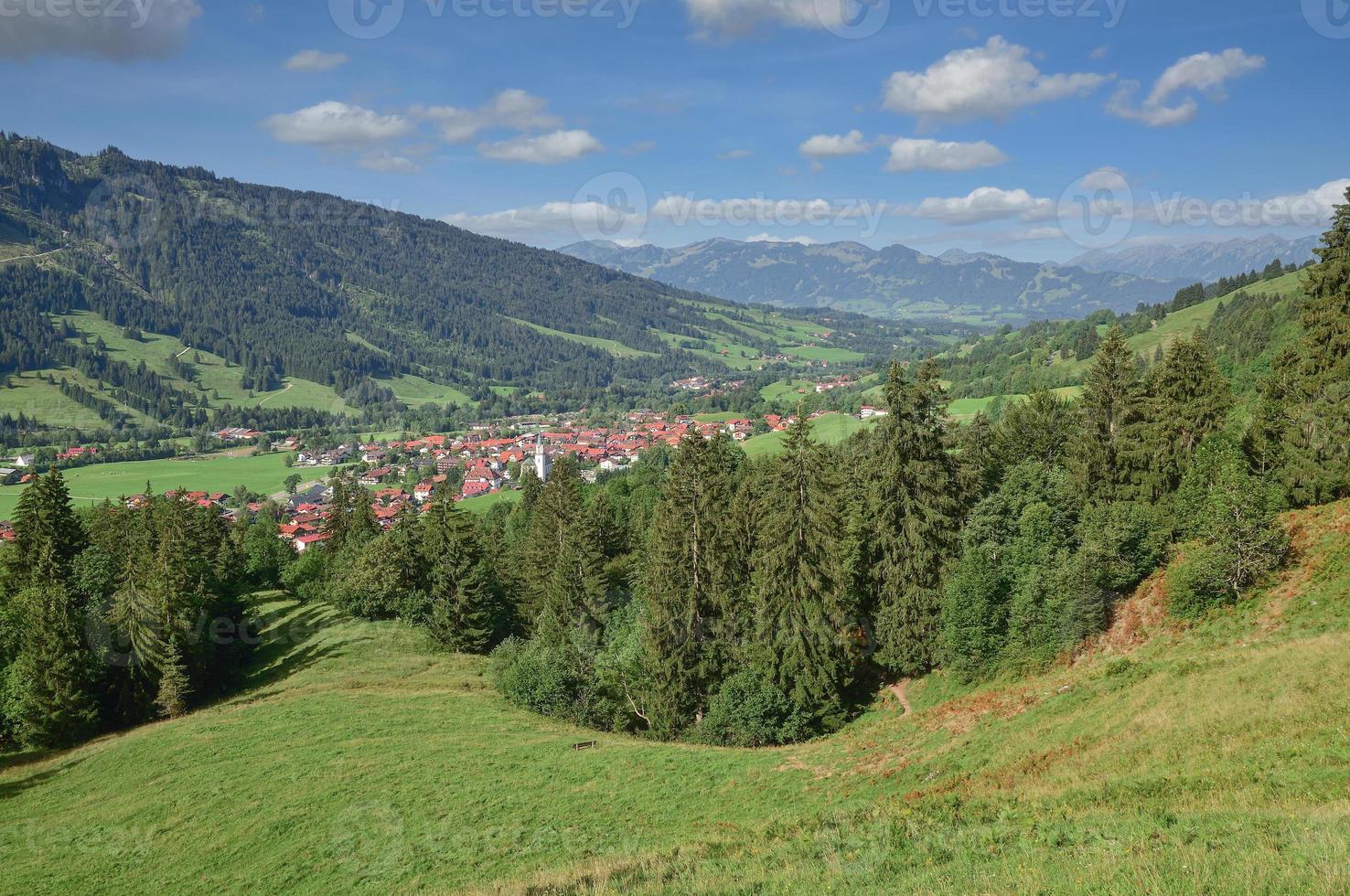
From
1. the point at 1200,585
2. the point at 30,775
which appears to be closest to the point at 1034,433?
the point at 1200,585

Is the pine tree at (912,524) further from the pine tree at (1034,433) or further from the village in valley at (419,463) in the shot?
the village in valley at (419,463)

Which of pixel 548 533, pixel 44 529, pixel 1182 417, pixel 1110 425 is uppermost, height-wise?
pixel 1182 417

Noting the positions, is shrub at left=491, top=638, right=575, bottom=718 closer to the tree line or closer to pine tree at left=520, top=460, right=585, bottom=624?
the tree line

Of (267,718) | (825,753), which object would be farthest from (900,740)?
(267,718)

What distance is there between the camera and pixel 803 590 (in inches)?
1142

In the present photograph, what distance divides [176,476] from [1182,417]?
17618 cm

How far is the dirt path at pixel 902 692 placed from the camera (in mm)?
28337

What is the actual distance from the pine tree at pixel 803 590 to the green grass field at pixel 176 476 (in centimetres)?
13337

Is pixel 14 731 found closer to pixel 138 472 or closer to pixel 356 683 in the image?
pixel 356 683

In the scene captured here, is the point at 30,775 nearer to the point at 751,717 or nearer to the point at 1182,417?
the point at 751,717

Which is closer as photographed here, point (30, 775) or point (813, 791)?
point (813, 791)

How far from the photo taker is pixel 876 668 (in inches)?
1278

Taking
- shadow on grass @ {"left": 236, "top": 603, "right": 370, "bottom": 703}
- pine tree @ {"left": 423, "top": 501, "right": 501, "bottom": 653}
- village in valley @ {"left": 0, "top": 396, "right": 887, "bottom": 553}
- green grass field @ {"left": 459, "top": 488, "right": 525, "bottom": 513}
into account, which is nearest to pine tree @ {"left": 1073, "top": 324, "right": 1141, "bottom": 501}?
pine tree @ {"left": 423, "top": 501, "right": 501, "bottom": 653}

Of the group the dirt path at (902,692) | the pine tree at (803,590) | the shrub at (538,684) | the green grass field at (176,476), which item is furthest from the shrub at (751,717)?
the green grass field at (176,476)
